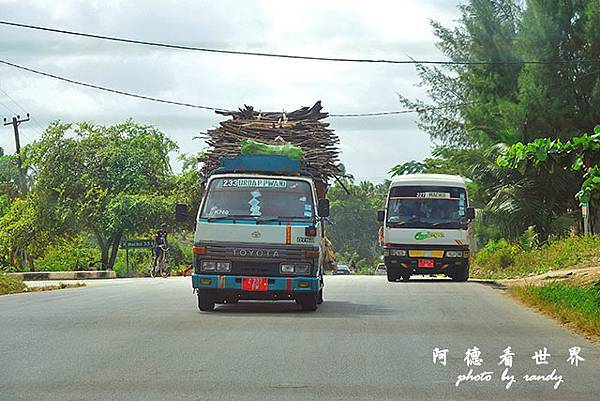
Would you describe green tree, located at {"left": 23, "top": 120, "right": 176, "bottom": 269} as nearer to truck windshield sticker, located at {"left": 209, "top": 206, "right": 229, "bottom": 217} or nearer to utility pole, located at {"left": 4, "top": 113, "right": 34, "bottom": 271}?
utility pole, located at {"left": 4, "top": 113, "right": 34, "bottom": 271}

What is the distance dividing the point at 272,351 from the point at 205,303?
530 centimetres

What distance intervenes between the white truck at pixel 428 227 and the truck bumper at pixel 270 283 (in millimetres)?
12071

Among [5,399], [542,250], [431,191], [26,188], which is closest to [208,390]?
[5,399]

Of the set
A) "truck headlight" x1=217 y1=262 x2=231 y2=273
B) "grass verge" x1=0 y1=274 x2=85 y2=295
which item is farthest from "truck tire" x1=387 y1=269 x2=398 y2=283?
"truck headlight" x1=217 y1=262 x2=231 y2=273

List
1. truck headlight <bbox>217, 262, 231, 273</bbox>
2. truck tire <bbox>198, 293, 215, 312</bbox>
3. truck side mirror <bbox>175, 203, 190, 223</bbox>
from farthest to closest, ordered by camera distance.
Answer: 1. truck side mirror <bbox>175, 203, 190, 223</bbox>
2. truck tire <bbox>198, 293, 215, 312</bbox>
3. truck headlight <bbox>217, 262, 231, 273</bbox>

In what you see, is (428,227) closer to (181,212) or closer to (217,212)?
(181,212)

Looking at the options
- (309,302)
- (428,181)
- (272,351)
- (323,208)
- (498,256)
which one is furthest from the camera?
(498,256)

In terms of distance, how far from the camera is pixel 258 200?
16.7 meters

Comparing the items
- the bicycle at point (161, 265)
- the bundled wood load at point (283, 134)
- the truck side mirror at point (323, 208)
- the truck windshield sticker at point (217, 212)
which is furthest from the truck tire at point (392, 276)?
the truck windshield sticker at point (217, 212)

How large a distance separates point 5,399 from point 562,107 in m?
27.5

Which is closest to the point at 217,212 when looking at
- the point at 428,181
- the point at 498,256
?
the point at 428,181

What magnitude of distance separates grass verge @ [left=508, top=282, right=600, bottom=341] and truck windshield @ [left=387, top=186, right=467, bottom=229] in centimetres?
656

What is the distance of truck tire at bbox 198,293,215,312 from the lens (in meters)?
16.6

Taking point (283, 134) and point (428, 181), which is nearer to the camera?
point (283, 134)
